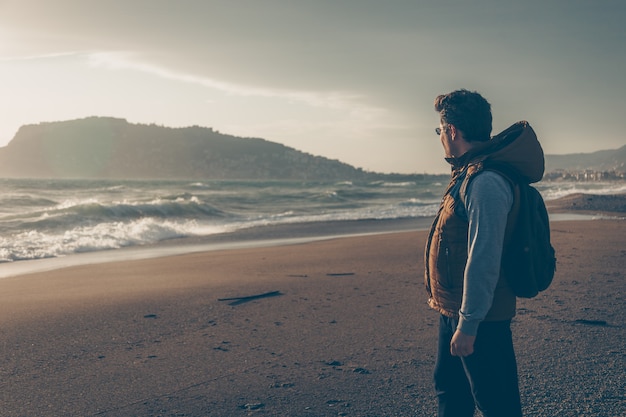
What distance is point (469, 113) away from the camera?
2689mm

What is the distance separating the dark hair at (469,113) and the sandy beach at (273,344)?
1.97 metres

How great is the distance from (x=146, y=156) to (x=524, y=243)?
117359 mm

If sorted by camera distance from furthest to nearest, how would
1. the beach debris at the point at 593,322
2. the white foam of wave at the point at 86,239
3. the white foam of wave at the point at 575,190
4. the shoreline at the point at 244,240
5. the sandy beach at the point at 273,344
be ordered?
the white foam of wave at the point at 575,190, the white foam of wave at the point at 86,239, the shoreline at the point at 244,240, the beach debris at the point at 593,322, the sandy beach at the point at 273,344

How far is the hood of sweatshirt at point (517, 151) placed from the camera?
2.56 m

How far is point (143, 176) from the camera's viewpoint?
11125 centimetres

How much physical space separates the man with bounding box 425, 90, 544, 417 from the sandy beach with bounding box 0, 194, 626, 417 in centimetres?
129

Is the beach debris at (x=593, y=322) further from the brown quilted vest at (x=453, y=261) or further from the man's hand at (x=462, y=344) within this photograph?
the man's hand at (x=462, y=344)

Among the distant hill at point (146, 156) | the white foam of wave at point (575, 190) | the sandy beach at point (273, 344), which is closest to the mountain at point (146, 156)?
the distant hill at point (146, 156)

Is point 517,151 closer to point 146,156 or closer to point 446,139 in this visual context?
point 446,139

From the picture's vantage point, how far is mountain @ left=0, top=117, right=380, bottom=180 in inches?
4451

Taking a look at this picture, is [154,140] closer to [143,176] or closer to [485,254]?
[143,176]

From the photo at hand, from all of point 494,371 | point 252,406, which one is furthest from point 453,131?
point 252,406

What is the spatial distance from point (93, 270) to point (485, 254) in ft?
29.0

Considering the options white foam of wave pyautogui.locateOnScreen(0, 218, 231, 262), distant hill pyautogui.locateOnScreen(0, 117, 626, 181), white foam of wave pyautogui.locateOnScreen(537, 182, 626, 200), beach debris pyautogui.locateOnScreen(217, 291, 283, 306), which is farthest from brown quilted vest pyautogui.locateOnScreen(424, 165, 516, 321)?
distant hill pyautogui.locateOnScreen(0, 117, 626, 181)
